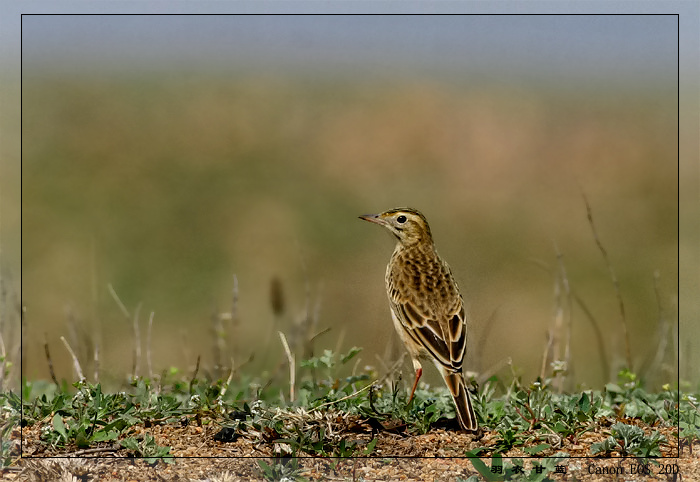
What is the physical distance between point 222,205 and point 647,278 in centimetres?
646

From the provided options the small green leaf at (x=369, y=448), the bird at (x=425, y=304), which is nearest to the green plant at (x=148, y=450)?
the small green leaf at (x=369, y=448)

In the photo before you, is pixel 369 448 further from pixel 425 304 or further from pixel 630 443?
pixel 630 443

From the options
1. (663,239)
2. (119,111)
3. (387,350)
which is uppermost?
(119,111)

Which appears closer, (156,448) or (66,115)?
(156,448)

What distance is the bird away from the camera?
646 cm

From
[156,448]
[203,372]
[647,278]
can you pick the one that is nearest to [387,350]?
[203,372]

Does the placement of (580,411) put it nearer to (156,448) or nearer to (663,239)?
(156,448)

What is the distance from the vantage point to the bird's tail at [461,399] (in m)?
6.21

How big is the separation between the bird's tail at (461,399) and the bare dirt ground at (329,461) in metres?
0.12

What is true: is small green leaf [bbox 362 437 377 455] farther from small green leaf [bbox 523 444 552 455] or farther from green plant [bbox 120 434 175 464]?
green plant [bbox 120 434 175 464]

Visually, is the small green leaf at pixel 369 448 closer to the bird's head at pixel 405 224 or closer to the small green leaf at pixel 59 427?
the small green leaf at pixel 59 427

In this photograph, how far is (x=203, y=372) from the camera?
800 centimetres

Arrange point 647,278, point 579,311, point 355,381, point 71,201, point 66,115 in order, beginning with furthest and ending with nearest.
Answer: point 66,115, point 71,201, point 579,311, point 647,278, point 355,381

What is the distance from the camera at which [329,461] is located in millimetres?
5832
